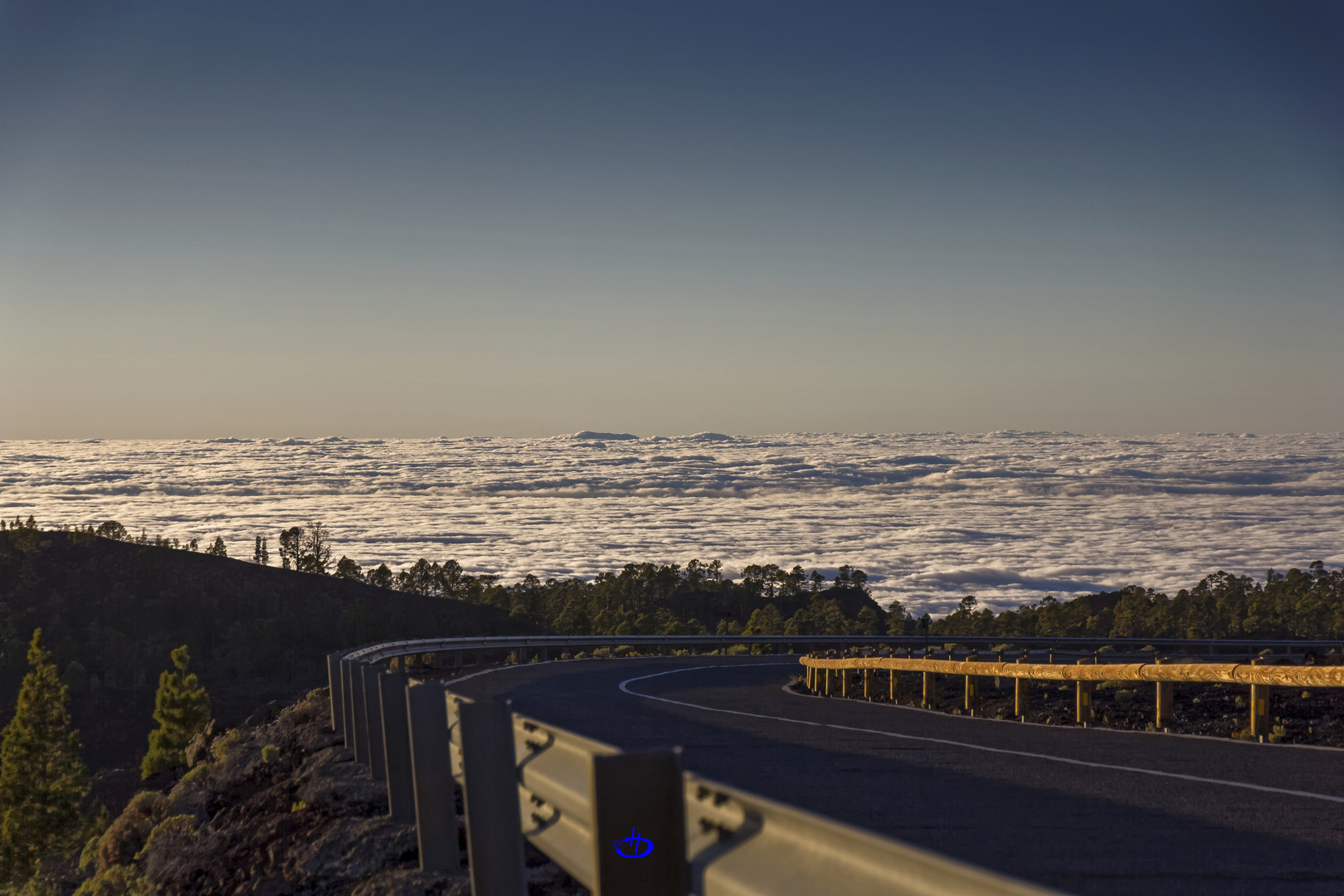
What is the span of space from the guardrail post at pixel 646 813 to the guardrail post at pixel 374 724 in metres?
5.93

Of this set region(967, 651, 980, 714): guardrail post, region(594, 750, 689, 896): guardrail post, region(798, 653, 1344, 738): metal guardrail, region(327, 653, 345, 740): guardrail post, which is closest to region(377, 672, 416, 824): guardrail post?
region(327, 653, 345, 740): guardrail post

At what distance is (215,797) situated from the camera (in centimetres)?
1277

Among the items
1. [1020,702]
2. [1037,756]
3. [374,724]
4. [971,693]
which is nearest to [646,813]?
[374,724]

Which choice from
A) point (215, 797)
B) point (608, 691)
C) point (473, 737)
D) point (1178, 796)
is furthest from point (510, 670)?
point (473, 737)

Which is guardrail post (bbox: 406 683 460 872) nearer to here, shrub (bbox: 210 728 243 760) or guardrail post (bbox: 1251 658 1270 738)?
guardrail post (bbox: 1251 658 1270 738)

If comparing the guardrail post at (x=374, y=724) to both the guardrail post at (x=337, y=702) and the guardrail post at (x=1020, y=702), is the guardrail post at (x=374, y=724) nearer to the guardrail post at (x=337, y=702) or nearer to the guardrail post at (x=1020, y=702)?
the guardrail post at (x=337, y=702)

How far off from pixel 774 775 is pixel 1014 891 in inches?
328

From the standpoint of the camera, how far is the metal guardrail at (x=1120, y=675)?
12805mm

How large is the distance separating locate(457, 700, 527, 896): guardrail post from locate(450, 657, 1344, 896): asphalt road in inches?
75.2

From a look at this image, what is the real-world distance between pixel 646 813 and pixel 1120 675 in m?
13.0

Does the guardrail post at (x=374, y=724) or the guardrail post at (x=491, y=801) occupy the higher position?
the guardrail post at (x=491, y=801)

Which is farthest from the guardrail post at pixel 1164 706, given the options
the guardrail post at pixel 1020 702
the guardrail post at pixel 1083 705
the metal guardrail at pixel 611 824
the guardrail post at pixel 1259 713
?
the metal guardrail at pixel 611 824

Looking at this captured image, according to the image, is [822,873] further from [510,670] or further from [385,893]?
[510,670]

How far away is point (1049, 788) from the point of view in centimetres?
915
